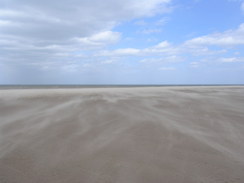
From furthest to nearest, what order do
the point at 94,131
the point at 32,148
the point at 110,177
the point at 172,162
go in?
the point at 94,131 < the point at 32,148 < the point at 172,162 < the point at 110,177

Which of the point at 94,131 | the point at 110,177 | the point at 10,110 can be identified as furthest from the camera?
the point at 10,110

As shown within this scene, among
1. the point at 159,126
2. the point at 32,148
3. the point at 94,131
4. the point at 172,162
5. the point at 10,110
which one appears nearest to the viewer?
the point at 172,162

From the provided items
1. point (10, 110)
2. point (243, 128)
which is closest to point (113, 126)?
point (243, 128)

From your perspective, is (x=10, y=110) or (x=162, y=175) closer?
(x=162, y=175)

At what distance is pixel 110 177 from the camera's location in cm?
185

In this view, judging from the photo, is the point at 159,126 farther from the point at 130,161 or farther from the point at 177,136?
the point at 130,161

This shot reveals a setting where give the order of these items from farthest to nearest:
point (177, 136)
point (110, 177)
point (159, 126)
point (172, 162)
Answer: point (159, 126), point (177, 136), point (172, 162), point (110, 177)

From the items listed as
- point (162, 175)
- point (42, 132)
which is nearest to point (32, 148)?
point (42, 132)

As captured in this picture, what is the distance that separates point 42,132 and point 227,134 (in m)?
3.41

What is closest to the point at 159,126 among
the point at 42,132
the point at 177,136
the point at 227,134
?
the point at 177,136

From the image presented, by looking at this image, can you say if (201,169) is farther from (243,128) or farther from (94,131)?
(243,128)

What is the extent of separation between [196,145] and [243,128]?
1.59 meters

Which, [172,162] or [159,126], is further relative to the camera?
[159,126]

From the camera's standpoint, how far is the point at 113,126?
3.40 m
